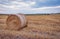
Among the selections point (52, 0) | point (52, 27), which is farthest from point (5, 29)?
point (52, 0)

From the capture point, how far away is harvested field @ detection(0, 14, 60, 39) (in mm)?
1751

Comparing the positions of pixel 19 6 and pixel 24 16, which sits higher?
pixel 19 6

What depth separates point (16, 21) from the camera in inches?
73.2

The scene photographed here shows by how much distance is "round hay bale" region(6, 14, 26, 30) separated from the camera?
1.83 meters

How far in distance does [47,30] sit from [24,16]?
1.30 feet

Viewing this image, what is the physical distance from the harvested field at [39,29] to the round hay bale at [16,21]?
2.4 inches

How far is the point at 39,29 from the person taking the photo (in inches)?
71.8

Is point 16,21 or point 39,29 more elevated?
point 16,21

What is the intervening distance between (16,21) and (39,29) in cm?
36

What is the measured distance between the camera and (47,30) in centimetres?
178

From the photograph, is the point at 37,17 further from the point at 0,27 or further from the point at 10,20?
the point at 0,27

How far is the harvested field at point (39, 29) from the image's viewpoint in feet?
5.74

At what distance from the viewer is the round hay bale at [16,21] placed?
5.99ft

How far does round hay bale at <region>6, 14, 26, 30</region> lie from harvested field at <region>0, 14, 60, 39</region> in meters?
0.06
